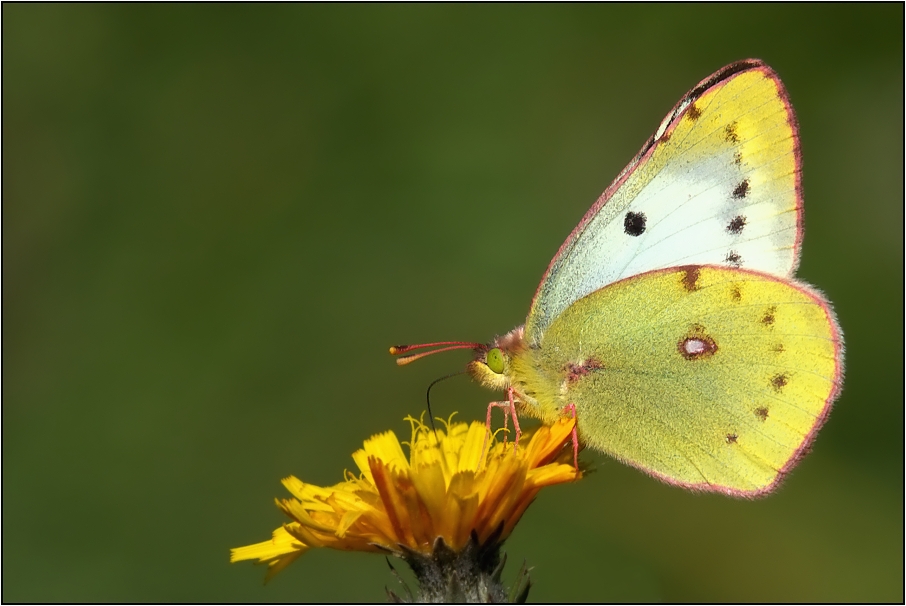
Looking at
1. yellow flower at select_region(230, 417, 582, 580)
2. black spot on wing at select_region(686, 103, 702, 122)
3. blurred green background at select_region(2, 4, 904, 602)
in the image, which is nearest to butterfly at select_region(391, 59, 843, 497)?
black spot on wing at select_region(686, 103, 702, 122)

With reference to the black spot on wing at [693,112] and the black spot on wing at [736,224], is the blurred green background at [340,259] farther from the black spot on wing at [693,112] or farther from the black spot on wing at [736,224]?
the black spot on wing at [693,112]

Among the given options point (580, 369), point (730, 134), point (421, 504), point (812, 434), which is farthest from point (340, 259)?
point (812, 434)

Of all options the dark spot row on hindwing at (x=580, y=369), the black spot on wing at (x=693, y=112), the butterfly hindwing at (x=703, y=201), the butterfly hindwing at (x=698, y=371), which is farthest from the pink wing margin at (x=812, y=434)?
the black spot on wing at (x=693, y=112)

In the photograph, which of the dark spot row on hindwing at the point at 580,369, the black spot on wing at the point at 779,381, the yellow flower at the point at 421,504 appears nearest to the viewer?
the yellow flower at the point at 421,504

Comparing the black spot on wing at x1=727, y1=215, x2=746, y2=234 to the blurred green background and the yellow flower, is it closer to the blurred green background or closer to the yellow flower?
the yellow flower

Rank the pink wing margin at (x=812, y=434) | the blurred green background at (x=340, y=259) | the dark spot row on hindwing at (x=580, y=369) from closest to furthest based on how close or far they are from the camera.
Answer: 1. the pink wing margin at (x=812, y=434)
2. the dark spot row on hindwing at (x=580, y=369)
3. the blurred green background at (x=340, y=259)

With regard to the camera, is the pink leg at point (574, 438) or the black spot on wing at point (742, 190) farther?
the black spot on wing at point (742, 190)

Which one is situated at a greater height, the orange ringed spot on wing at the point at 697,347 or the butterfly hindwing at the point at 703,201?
the butterfly hindwing at the point at 703,201
